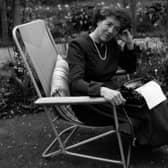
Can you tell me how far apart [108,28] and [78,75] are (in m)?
0.42

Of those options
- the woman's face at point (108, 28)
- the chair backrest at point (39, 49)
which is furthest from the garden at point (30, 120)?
the woman's face at point (108, 28)

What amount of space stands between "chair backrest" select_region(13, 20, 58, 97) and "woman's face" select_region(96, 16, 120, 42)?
1.81 ft

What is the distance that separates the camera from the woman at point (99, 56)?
3.04 metres

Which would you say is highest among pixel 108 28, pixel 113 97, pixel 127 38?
pixel 108 28

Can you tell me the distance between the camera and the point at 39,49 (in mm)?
3410

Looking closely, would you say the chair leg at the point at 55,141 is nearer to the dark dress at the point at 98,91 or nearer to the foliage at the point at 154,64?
the dark dress at the point at 98,91

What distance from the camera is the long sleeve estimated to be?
9.34ft

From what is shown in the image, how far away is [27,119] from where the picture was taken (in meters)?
4.39

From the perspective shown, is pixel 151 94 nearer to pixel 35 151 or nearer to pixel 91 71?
pixel 91 71

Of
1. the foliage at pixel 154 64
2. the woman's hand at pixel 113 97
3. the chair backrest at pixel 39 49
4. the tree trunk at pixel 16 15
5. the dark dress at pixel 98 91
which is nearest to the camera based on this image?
the woman's hand at pixel 113 97

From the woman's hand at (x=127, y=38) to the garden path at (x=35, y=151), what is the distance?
2.89ft

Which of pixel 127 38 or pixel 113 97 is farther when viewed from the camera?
pixel 127 38

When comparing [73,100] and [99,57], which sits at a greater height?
[99,57]

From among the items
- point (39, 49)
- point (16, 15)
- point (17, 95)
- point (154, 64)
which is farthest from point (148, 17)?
point (39, 49)
